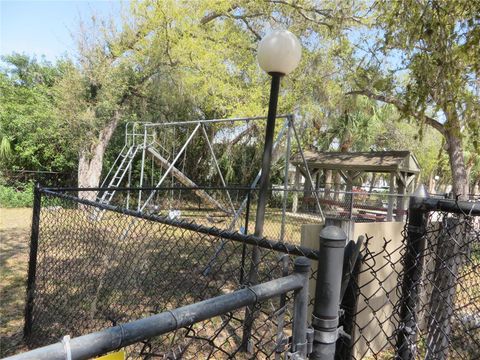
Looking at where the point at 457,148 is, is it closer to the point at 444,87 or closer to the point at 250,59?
the point at 444,87

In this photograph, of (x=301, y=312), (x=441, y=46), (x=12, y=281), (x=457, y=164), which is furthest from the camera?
(x=457, y=164)

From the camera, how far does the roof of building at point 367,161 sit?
526 inches

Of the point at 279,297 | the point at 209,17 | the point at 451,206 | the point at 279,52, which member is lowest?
the point at 279,297

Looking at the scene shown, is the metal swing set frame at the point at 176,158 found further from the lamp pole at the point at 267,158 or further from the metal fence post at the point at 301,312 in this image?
the metal fence post at the point at 301,312

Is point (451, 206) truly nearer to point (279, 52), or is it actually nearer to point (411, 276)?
point (411, 276)

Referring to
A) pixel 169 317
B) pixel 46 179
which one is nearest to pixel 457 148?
pixel 169 317

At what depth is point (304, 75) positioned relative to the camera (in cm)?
1220

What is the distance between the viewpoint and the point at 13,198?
13039 mm

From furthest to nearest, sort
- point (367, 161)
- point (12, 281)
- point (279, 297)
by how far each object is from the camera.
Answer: point (367, 161)
point (12, 281)
point (279, 297)

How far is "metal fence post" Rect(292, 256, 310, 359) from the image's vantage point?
3.28 feet

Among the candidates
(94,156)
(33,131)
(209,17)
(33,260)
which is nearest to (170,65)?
(209,17)

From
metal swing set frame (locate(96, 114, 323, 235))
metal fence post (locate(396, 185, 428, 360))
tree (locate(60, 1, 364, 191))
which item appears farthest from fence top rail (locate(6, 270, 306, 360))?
tree (locate(60, 1, 364, 191))

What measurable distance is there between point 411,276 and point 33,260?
3.07 metres

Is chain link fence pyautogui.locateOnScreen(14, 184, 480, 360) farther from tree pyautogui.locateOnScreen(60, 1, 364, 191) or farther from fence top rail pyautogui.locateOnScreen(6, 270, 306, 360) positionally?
tree pyautogui.locateOnScreen(60, 1, 364, 191)
